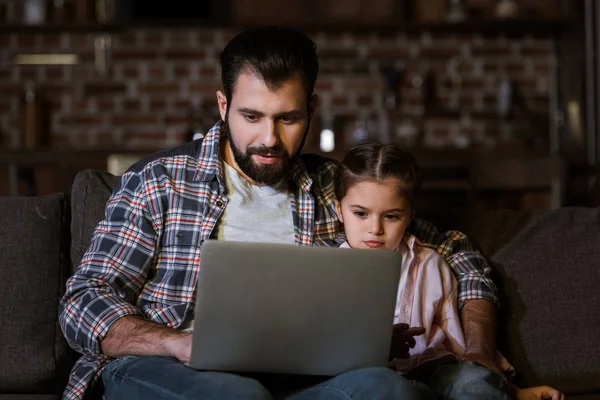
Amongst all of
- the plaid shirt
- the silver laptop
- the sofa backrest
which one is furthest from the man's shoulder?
the silver laptop

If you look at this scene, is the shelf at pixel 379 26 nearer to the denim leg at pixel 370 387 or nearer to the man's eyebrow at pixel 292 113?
the man's eyebrow at pixel 292 113

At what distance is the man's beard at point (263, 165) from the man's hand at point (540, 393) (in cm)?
71

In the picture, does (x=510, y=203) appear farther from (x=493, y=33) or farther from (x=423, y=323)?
(x=423, y=323)

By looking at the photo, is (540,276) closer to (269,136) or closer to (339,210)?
(339,210)

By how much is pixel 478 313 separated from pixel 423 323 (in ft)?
0.40

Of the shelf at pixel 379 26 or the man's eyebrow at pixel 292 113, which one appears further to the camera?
the shelf at pixel 379 26

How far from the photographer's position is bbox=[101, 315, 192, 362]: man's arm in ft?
5.11

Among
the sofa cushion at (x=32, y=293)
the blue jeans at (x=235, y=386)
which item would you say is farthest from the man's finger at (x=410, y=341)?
the sofa cushion at (x=32, y=293)

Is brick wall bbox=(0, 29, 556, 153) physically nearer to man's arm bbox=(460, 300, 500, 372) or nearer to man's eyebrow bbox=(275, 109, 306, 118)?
man's eyebrow bbox=(275, 109, 306, 118)

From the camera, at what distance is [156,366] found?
1.54 metres

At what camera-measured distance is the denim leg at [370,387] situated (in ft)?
4.49

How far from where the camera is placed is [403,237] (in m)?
1.88

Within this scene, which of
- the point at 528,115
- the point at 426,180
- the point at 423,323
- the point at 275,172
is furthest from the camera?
the point at 528,115

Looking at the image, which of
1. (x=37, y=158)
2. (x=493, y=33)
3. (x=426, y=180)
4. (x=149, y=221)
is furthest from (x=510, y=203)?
(x=149, y=221)
